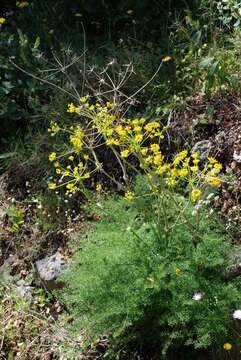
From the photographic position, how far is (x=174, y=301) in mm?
2967

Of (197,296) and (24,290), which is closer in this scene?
(197,296)

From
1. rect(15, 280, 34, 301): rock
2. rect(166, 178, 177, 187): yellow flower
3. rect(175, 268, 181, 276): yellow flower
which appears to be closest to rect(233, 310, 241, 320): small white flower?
rect(175, 268, 181, 276): yellow flower

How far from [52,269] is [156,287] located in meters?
1.19

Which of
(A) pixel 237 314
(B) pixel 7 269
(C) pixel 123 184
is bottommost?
(B) pixel 7 269

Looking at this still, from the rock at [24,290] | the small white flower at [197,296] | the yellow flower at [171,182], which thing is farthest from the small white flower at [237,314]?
the rock at [24,290]

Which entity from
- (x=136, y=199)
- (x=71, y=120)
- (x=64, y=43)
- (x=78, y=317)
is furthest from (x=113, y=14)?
(x=78, y=317)

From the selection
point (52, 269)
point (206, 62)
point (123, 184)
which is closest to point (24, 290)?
point (52, 269)

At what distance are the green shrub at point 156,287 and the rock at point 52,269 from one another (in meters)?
0.55

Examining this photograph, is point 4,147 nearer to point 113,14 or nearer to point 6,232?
point 6,232

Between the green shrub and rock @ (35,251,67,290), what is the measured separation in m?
0.55

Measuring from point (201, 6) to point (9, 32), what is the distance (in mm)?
1574

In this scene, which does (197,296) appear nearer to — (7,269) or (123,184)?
(123,184)

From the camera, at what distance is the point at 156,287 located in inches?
116

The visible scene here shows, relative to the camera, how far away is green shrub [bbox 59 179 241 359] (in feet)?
9.71
